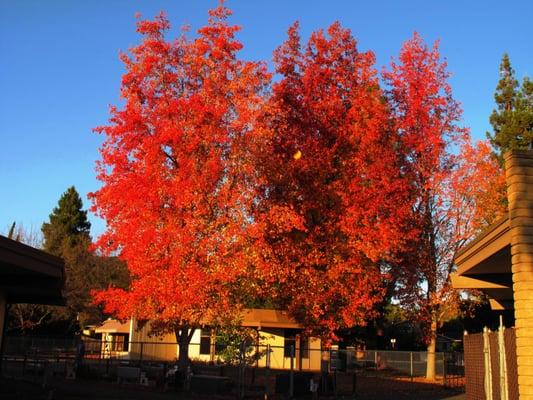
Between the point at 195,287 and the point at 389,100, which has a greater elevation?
the point at 389,100

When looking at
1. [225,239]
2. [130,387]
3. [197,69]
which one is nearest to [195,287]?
[225,239]

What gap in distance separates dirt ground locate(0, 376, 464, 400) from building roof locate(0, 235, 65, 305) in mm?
2740

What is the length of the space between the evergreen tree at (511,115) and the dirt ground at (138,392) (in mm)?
15610

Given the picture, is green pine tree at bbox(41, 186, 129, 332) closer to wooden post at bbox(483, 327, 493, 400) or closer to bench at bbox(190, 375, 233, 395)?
bench at bbox(190, 375, 233, 395)

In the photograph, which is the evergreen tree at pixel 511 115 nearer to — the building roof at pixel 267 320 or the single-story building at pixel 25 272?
the building roof at pixel 267 320

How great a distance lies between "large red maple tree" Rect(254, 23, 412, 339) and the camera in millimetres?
21250

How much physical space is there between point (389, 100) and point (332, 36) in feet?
14.4

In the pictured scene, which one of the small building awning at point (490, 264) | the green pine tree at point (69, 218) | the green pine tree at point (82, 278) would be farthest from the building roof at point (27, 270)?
the green pine tree at point (69, 218)

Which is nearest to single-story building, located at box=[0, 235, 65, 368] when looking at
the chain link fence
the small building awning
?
the chain link fence

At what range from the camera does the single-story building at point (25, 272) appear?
10.6 meters

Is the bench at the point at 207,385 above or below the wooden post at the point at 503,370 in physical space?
below

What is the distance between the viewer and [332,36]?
27797mm

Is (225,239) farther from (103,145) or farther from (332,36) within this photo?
(332,36)

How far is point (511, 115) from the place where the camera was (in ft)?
117
